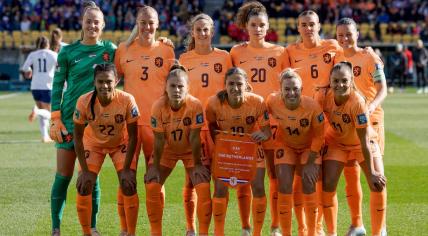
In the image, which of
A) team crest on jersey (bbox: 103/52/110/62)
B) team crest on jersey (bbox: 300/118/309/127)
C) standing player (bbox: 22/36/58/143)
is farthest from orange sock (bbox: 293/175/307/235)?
standing player (bbox: 22/36/58/143)

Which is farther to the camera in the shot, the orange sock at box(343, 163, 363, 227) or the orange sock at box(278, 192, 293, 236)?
the orange sock at box(343, 163, 363, 227)

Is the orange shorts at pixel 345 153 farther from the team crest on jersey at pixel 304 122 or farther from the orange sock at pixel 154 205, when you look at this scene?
the orange sock at pixel 154 205

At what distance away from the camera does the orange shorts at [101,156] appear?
8234 millimetres

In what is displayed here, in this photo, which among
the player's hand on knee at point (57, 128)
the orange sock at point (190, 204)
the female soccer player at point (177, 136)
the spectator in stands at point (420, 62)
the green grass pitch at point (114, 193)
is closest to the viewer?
the female soccer player at point (177, 136)

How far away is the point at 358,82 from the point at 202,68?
1.49 meters

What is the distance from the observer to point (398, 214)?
383 inches

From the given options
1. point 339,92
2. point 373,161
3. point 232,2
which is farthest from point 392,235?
point 232,2

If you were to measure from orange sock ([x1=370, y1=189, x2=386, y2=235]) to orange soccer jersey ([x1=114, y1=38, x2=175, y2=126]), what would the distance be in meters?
2.18

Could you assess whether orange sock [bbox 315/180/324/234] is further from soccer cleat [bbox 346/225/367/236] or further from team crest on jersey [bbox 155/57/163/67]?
team crest on jersey [bbox 155/57/163/67]

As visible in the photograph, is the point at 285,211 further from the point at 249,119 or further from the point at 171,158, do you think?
the point at 171,158

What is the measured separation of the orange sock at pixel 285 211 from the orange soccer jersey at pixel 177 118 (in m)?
0.97

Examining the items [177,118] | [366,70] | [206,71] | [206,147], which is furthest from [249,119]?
[366,70]

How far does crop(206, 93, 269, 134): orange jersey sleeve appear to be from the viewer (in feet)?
26.7

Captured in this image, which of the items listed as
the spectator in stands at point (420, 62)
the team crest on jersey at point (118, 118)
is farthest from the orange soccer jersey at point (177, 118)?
the spectator in stands at point (420, 62)
